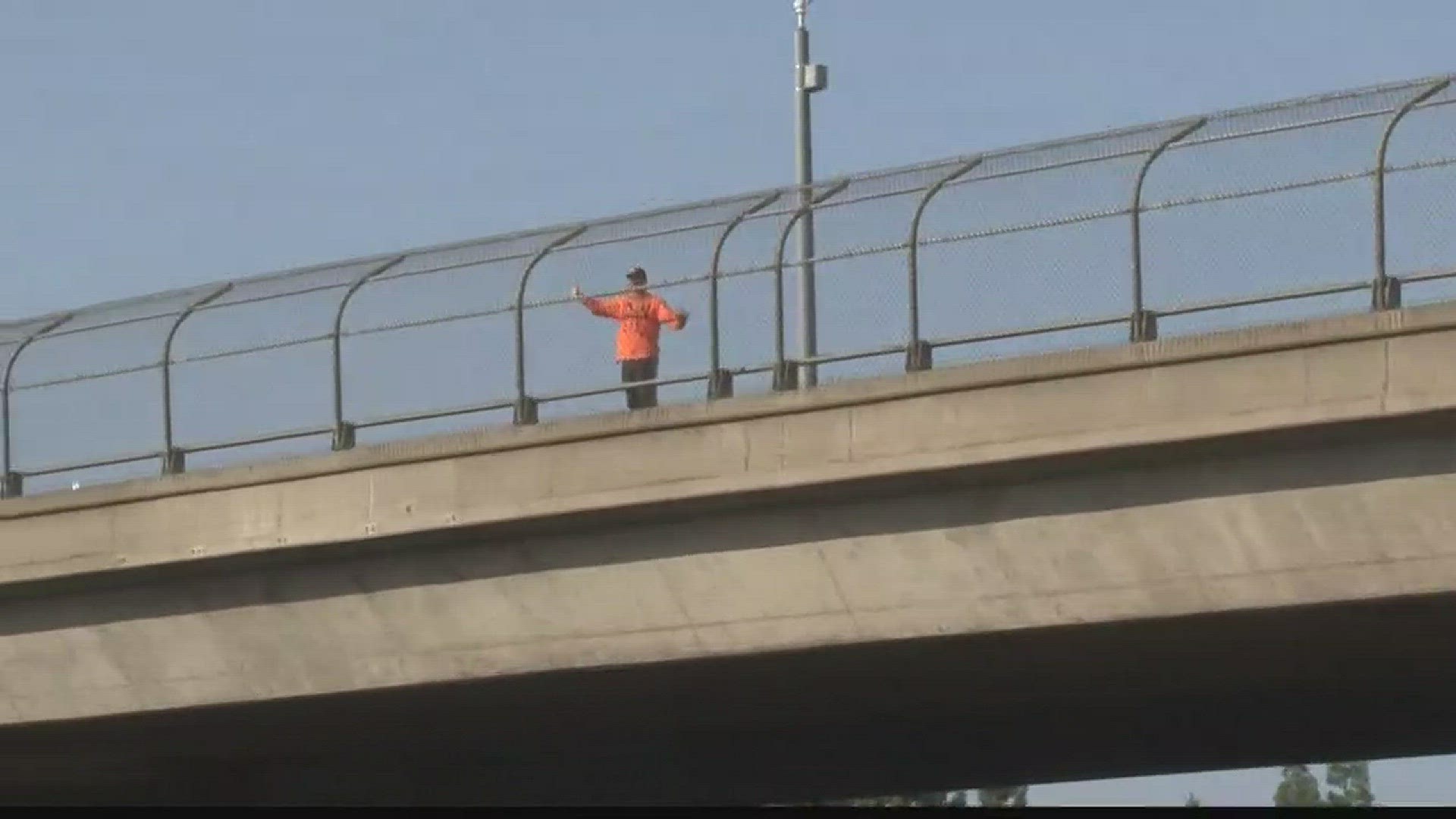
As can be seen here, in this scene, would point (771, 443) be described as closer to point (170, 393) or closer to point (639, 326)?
point (639, 326)

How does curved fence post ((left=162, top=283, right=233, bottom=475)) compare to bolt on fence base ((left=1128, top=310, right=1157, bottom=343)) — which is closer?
bolt on fence base ((left=1128, top=310, right=1157, bottom=343))

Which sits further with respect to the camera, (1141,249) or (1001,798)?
(1001,798)

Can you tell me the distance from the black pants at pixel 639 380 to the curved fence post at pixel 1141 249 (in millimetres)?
4340

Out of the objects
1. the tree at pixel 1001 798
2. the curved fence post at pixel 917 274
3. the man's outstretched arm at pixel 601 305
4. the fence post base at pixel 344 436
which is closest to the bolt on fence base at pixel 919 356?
the curved fence post at pixel 917 274

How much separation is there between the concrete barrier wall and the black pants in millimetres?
818

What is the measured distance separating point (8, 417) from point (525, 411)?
6.15 m

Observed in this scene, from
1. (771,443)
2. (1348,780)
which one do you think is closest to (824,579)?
(771,443)

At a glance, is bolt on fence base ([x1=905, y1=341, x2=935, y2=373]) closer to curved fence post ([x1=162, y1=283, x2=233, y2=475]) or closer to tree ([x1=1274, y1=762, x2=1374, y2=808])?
curved fence post ([x1=162, y1=283, x2=233, y2=475])

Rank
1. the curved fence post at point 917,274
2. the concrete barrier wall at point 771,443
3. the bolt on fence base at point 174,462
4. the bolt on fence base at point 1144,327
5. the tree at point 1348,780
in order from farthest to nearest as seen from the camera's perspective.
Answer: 1. the tree at point 1348,780
2. the bolt on fence base at point 174,462
3. the curved fence post at point 917,274
4. the bolt on fence base at point 1144,327
5. the concrete barrier wall at point 771,443

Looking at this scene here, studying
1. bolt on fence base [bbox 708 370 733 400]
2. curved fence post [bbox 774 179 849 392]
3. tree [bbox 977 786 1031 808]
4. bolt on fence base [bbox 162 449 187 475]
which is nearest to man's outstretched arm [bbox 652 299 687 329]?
bolt on fence base [bbox 708 370 733 400]

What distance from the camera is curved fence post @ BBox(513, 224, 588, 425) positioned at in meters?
23.8

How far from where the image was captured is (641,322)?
23078mm

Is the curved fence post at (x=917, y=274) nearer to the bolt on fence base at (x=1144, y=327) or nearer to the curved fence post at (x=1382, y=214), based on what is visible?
the bolt on fence base at (x=1144, y=327)

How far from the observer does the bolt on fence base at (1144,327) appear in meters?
20.1
